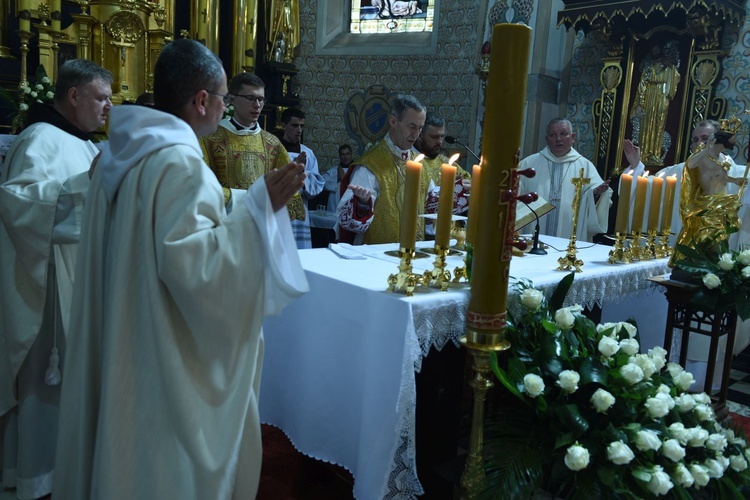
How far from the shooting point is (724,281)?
2.96 m

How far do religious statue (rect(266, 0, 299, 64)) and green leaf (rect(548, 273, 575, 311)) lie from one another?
731cm

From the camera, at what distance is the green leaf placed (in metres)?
2.59

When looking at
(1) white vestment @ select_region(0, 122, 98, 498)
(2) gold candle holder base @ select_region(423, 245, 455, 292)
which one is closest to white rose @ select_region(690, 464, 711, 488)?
(2) gold candle holder base @ select_region(423, 245, 455, 292)

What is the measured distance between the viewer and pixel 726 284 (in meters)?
2.95

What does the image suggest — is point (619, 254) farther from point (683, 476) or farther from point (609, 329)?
point (683, 476)

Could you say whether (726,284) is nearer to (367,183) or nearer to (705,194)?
(705,194)

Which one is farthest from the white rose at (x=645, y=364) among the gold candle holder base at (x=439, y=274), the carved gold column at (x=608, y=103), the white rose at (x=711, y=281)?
the carved gold column at (x=608, y=103)

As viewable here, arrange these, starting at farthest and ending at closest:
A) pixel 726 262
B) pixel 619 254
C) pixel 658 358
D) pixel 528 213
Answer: pixel 619 254, pixel 528 213, pixel 726 262, pixel 658 358

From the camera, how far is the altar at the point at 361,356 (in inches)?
84.6

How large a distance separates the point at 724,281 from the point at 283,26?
7424 mm

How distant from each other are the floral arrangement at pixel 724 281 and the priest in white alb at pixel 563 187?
90.2 inches

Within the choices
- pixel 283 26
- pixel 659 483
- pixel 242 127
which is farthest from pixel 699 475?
pixel 283 26

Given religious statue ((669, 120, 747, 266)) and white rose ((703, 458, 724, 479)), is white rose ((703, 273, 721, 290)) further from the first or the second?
white rose ((703, 458, 724, 479))

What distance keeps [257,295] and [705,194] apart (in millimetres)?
2540
